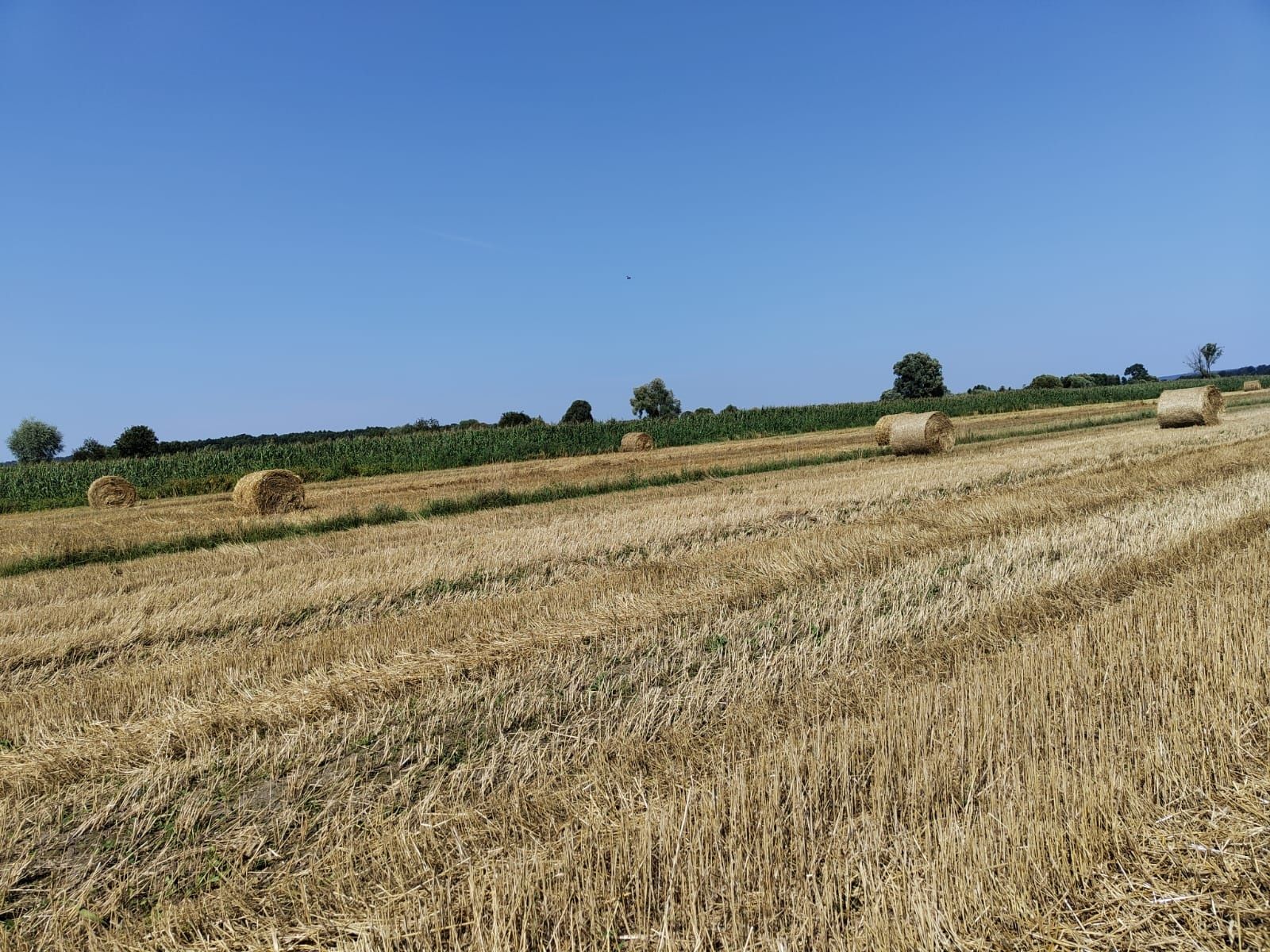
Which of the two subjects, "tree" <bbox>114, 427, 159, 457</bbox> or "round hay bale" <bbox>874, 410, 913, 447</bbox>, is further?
"tree" <bbox>114, 427, 159, 457</bbox>

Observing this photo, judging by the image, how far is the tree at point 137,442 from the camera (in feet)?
176

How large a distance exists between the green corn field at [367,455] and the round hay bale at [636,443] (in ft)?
8.45

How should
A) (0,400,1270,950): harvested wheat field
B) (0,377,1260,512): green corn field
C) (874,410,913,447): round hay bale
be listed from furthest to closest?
(0,377,1260,512): green corn field → (874,410,913,447): round hay bale → (0,400,1270,950): harvested wheat field

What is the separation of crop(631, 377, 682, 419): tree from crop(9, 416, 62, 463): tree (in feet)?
239

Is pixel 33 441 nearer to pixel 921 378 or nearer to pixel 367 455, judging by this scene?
pixel 367 455

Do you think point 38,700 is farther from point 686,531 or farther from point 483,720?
point 686,531

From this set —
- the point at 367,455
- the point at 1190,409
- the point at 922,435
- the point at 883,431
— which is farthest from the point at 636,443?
the point at 1190,409

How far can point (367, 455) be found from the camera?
42188 millimetres

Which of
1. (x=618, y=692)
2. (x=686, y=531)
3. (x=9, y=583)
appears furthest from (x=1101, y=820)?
(x=9, y=583)

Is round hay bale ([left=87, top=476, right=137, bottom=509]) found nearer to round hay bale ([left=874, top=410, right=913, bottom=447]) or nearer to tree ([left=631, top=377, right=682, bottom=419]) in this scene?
round hay bale ([left=874, top=410, right=913, bottom=447])

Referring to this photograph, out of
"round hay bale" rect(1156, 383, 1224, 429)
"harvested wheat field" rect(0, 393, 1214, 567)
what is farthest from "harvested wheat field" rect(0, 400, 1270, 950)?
"round hay bale" rect(1156, 383, 1224, 429)

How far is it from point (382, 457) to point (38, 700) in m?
37.7

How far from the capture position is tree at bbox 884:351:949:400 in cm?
10119

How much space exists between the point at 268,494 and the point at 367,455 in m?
22.0
